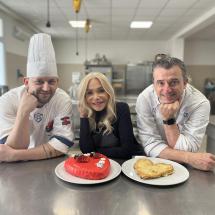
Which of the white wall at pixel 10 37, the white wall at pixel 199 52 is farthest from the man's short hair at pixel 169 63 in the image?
the white wall at pixel 199 52

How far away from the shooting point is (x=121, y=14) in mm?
4715

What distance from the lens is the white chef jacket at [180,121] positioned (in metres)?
1.42

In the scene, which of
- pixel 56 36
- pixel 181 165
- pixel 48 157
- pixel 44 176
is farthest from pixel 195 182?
pixel 56 36

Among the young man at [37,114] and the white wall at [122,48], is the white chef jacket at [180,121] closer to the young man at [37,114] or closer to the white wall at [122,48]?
the young man at [37,114]

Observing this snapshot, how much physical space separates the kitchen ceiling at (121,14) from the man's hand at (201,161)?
336cm

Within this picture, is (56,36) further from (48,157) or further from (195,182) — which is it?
(195,182)

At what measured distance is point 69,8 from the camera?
4312mm

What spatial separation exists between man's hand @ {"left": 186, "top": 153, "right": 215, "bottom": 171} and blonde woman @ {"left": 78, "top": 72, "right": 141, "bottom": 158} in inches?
15.8

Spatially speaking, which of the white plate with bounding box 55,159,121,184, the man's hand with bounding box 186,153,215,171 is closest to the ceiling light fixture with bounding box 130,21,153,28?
the man's hand with bounding box 186,153,215,171

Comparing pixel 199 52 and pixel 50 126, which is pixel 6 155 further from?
pixel 199 52

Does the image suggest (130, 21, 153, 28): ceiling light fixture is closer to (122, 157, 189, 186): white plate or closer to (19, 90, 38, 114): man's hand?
(19, 90, 38, 114): man's hand

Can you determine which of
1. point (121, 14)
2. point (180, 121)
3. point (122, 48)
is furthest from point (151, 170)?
point (122, 48)

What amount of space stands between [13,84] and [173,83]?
4.50 metres

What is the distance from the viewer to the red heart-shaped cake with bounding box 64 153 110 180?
3.42ft
